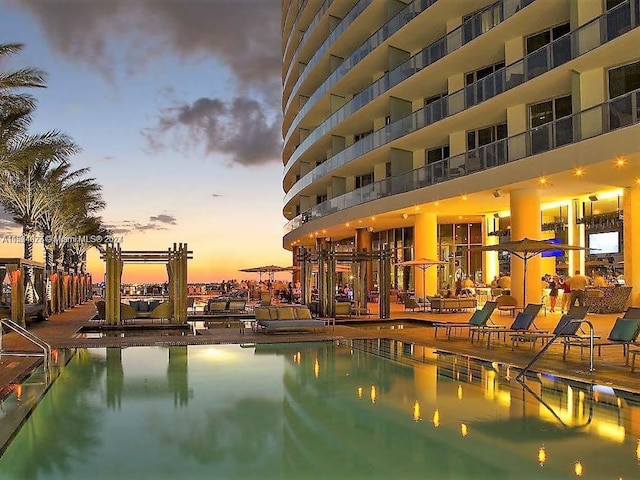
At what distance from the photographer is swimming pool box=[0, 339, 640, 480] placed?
22.6 ft

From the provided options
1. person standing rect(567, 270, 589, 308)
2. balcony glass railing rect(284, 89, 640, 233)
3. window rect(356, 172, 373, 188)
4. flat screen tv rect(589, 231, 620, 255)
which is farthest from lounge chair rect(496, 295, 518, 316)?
window rect(356, 172, 373, 188)

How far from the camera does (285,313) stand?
772 inches

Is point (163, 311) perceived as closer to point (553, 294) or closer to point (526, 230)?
point (526, 230)

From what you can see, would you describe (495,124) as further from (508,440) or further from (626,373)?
(508,440)

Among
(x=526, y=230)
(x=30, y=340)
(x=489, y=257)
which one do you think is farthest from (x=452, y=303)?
(x=30, y=340)

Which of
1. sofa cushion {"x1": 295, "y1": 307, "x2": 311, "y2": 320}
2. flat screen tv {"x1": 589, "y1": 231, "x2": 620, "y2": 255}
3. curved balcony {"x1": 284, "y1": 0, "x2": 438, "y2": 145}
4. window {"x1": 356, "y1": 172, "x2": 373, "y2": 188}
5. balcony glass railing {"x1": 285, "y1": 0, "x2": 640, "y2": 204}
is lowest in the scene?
sofa cushion {"x1": 295, "y1": 307, "x2": 311, "y2": 320}

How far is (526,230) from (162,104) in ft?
72.3

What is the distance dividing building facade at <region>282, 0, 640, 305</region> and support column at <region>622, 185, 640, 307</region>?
47 mm

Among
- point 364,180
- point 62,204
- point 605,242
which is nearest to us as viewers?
point 605,242

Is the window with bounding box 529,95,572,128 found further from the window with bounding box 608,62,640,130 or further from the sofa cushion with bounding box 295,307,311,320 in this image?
the sofa cushion with bounding box 295,307,311,320

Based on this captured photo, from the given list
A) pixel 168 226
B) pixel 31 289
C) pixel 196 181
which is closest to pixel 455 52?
pixel 31 289

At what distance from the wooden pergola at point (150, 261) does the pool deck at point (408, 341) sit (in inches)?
48.4

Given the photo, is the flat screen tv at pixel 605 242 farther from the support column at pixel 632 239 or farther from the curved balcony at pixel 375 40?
the curved balcony at pixel 375 40

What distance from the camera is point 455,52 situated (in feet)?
78.8
